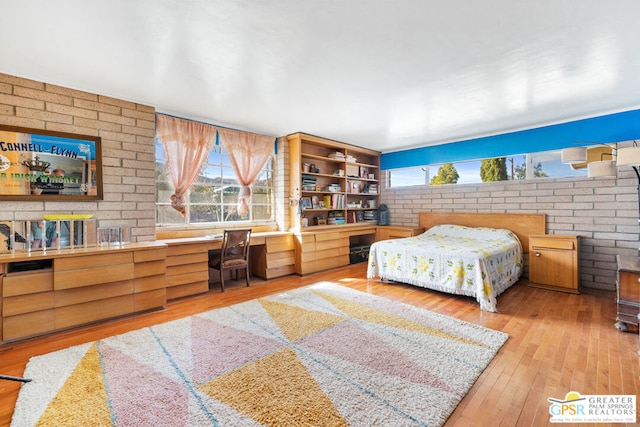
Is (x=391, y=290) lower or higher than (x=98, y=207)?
lower

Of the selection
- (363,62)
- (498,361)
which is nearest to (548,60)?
(363,62)

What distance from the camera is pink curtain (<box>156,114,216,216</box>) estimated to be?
3.80 m

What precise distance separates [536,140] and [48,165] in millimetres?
6333

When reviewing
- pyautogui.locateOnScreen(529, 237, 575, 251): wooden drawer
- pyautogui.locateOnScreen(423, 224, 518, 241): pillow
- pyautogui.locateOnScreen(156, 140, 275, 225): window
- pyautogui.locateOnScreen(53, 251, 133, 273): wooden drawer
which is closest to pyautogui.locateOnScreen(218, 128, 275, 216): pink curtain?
pyautogui.locateOnScreen(156, 140, 275, 225): window

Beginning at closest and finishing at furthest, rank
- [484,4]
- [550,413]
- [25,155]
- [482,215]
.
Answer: [550,413]
[484,4]
[25,155]
[482,215]

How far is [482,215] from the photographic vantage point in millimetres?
4988

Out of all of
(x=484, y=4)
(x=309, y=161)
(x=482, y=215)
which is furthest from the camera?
(x=309, y=161)

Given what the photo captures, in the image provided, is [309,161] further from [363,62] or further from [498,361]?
[498,361]

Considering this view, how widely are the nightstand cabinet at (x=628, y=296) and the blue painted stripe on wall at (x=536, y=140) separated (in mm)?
2113

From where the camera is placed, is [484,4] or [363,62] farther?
[363,62]

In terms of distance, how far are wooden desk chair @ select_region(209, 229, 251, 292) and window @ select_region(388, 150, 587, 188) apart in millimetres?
3712

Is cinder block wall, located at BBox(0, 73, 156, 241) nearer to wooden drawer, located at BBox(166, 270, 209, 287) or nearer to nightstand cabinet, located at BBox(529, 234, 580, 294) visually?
wooden drawer, located at BBox(166, 270, 209, 287)

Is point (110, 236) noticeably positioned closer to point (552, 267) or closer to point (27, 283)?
point (27, 283)

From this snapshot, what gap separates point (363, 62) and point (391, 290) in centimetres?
290
